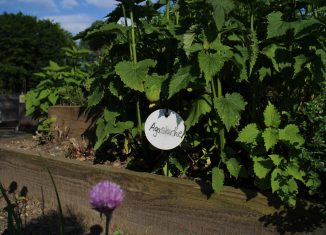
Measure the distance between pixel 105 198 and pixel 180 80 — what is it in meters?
1.70

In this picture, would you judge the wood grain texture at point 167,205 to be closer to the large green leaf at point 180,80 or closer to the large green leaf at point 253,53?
the large green leaf at point 180,80

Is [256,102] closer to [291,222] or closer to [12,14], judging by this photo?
[291,222]

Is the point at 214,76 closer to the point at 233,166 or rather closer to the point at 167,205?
the point at 233,166

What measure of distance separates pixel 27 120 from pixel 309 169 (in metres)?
5.55

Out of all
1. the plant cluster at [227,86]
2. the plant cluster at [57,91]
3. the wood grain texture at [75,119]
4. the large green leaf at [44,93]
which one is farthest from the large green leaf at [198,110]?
the large green leaf at [44,93]

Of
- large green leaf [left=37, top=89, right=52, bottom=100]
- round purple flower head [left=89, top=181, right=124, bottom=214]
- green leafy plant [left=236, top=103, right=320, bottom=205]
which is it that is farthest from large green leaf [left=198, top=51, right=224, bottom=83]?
large green leaf [left=37, top=89, right=52, bottom=100]

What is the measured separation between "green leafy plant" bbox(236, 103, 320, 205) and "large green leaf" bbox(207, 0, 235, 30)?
63 cm

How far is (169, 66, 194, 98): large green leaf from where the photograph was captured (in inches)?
123

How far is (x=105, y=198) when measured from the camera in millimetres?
1563

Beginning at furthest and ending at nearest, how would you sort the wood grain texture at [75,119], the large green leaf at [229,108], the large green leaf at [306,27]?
1. the wood grain texture at [75,119]
2. the large green leaf at [229,108]
3. the large green leaf at [306,27]

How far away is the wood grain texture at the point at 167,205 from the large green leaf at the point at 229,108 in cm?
46

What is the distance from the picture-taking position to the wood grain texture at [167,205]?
3.06m

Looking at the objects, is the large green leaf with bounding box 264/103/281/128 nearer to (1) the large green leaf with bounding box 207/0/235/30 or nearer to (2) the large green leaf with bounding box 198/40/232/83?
(2) the large green leaf with bounding box 198/40/232/83

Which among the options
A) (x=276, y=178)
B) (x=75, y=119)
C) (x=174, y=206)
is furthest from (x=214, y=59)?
(x=75, y=119)
